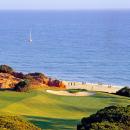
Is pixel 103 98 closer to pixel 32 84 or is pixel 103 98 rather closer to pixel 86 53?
pixel 32 84

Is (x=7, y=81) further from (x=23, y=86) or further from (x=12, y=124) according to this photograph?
(x=12, y=124)

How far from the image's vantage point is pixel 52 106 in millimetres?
37625

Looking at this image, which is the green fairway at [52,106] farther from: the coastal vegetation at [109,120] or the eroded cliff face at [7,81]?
the coastal vegetation at [109,120]

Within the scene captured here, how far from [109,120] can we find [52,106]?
1439 cm

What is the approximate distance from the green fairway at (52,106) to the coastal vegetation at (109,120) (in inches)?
201

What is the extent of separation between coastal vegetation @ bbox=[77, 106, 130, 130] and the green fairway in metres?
5.10

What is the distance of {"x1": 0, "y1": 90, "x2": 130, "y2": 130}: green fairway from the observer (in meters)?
30.8

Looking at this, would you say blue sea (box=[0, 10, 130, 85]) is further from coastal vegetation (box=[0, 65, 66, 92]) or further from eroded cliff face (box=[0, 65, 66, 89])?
eroded cliff face (box=[0, 65, 66, 89])

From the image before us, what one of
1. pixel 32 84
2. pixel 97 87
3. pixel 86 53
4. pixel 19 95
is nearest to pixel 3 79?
pixel 32 84

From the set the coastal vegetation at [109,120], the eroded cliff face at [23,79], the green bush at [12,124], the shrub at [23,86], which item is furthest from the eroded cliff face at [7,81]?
the green bush at [12,124]

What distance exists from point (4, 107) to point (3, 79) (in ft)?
44.2

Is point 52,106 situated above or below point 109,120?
below

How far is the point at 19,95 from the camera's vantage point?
4031 centimetres

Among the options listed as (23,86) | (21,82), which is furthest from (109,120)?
(21,82)
